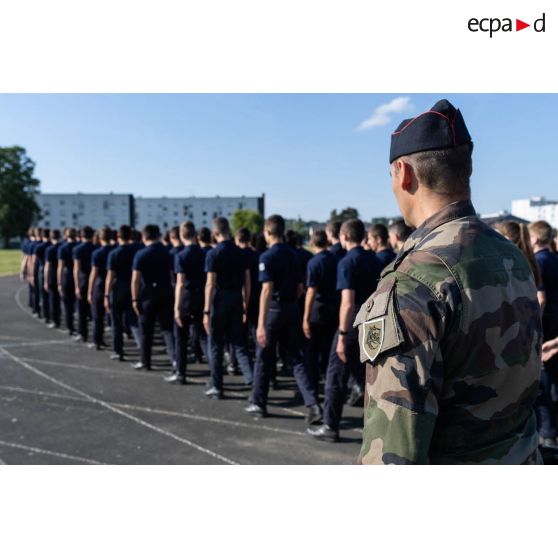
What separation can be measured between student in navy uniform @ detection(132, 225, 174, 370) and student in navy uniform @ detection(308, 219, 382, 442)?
3.52 metres

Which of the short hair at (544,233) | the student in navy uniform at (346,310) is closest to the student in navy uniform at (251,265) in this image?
the student in navy uniform at (346,310)

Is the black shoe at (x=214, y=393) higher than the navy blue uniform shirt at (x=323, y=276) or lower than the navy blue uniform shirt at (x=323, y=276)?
lower

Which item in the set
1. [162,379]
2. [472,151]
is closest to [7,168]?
[162,379]

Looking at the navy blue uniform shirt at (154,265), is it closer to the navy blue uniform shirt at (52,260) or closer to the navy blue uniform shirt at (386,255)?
the navy blue uniform shirt at (386,255)

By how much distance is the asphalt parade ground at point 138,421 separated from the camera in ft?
16.1

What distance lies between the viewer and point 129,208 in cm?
11956

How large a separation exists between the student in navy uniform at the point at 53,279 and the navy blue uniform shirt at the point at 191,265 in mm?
5125

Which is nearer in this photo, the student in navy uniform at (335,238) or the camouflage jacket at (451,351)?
the camouflage jacket at (451,351)

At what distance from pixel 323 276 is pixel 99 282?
5.31 metres

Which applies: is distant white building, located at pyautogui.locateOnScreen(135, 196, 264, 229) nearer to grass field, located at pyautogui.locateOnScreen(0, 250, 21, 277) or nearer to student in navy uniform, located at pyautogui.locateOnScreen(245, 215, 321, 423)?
grass field, located at pyautogui.locateOnScreen(0, 250, 21, 277)

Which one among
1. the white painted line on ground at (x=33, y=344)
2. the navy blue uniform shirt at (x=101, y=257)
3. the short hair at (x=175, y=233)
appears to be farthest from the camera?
the white painted line on ground at (x=33, y=344)

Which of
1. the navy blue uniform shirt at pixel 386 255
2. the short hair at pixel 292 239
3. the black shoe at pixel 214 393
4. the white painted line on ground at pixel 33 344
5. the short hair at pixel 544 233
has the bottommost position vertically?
the black shoe at pixel 214 393

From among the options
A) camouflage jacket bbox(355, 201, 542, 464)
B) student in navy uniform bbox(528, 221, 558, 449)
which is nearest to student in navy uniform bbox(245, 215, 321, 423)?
student in navy uniform bbox(528, 221, 558, 449)

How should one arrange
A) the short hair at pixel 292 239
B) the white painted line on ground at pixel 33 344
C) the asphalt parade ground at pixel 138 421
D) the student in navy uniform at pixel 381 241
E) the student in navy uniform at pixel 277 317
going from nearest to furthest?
the asphalt parade ground at pixel 138 421 → the student in navy uniform at pixel 277 317 → the student in navy uniform at pixel 381 241 → the short hair at pixel 292 239 → the white painted line on ground at pixel 33 344
